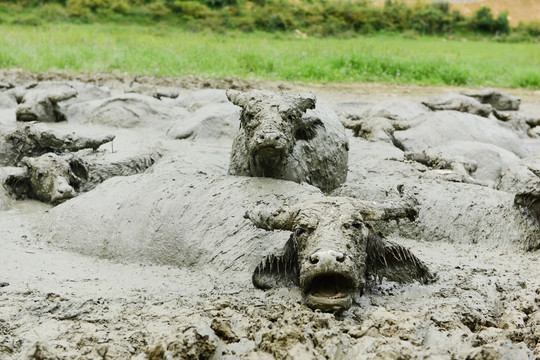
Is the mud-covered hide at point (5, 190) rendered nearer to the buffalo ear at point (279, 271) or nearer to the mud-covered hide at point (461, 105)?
the buffalo ear at point (279, 271)

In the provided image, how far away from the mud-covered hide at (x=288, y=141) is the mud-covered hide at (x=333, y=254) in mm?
978

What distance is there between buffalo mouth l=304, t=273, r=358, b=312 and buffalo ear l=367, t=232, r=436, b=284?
57 centimetres

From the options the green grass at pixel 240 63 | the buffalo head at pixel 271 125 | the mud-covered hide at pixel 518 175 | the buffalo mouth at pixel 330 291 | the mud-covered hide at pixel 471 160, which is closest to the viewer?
the buffalo mouth at pixel 330 291

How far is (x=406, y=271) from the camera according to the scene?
4508 mm

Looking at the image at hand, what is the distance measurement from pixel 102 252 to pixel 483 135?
23.4ft

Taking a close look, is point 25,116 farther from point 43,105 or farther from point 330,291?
point 330,291

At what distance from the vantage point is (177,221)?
5.52 metres

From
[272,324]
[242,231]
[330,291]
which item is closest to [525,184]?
[242,231]

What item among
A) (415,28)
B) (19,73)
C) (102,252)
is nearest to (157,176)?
(102,252)

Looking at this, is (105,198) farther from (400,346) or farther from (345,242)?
(400,346)

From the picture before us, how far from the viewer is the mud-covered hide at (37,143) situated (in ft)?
26.6

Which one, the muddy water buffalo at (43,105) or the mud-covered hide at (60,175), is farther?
the muddy water buffalo at (43,105)

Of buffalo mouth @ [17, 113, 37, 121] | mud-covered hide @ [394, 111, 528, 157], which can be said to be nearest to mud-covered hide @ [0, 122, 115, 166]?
buffalo mouth @ [17, 113, 37, 121]

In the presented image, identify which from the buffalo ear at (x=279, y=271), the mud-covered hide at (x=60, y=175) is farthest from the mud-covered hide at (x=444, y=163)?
the buffalo ear at (x=279, y=271)
